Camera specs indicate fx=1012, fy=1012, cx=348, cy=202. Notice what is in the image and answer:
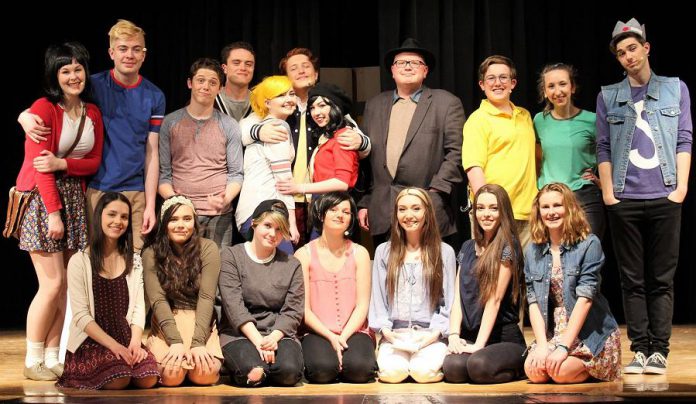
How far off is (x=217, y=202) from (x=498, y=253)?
1389 mm

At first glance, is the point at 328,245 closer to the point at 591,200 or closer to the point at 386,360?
the point at 386,360

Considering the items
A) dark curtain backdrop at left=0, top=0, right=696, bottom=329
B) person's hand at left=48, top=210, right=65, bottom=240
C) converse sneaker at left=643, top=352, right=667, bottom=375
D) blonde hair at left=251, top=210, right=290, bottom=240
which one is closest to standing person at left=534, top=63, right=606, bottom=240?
converse sneaker at left=643, top=352, right=667, bottom=375

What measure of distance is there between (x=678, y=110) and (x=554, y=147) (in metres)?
0.62

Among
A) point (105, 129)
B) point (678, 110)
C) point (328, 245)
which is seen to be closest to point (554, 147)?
point (678, 110)

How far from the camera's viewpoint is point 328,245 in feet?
15.7

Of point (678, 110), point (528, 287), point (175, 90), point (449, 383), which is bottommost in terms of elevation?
point (449, 383)

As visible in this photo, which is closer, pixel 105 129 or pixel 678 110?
pixel 678 110

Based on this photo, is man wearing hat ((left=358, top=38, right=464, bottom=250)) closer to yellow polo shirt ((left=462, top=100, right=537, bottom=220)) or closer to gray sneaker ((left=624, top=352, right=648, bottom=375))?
yellow polo shirt ((left=462, top=100, right=537, bottom=220))

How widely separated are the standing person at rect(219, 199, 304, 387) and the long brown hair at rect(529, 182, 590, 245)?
3.60 ft

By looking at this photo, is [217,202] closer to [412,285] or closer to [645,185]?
[412,285]

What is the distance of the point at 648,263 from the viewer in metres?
4.69

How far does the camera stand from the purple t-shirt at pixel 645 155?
461 cm

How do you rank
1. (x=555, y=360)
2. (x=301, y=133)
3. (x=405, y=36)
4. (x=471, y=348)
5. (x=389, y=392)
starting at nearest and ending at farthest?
(x=389, y=392) < (x=555, y=360) < (x=471, y=348) < (x=301, y=133) < (x=405, y=36)

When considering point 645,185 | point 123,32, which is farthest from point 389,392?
point 123,32
